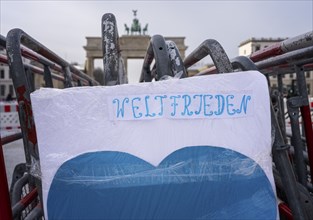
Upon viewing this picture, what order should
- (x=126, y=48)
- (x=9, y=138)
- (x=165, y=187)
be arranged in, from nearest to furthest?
(x=165, y=187) → (x=9, y=138) → (x=126, y=48)

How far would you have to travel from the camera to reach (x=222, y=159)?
4.16ft

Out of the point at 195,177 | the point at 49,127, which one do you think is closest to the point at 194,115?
the point at 195,177

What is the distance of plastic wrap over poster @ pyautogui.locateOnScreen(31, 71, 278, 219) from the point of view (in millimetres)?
1217

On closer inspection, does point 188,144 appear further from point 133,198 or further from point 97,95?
point 97,95

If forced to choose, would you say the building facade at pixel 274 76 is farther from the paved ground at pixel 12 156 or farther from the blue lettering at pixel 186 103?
the paved ground at pixel 12 156

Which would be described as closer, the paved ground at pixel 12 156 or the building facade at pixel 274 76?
the building facade at pixel 274 76

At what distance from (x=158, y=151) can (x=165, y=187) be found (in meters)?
0.13

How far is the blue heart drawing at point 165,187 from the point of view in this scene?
121cm

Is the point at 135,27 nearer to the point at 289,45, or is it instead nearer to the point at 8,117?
the point at 8,117

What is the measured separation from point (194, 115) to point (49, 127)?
1.73 ft

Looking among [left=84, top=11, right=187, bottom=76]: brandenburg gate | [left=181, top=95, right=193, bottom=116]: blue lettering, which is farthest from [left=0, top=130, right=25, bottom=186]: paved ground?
[left=84, top=11, right=187, bottom=76]: brandenburg gate

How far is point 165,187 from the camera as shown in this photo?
1.23 meters

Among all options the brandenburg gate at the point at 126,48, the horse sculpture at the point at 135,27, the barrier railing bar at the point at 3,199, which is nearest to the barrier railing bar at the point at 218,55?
the barrier railing bar at the point at 3,199

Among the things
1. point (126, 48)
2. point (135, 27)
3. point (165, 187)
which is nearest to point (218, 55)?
point (165, 187)
